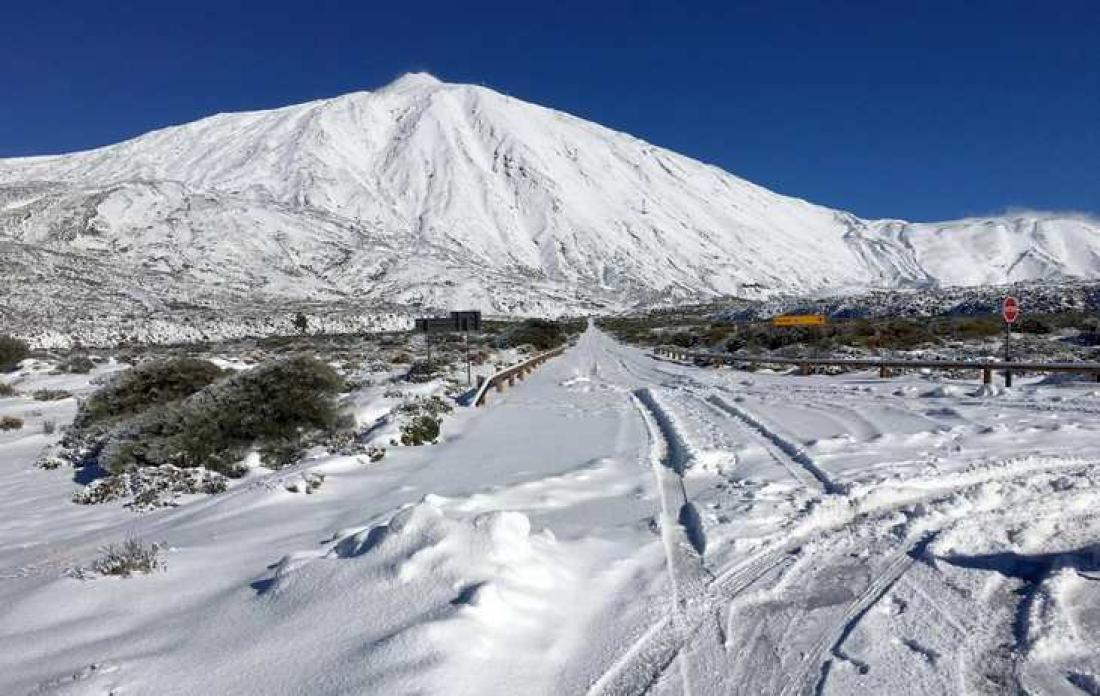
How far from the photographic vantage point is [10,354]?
111 feet

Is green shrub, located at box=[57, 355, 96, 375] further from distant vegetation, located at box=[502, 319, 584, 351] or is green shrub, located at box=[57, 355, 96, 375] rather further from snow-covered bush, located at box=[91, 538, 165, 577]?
snow-covered bush, located at box=[91, 538, 165, 577]

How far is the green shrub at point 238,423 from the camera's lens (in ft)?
34.8

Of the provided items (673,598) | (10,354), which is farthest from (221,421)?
(10,354)

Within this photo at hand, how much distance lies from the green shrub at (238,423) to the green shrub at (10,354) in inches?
1089

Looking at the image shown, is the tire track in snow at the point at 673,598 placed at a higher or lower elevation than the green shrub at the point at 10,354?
lower

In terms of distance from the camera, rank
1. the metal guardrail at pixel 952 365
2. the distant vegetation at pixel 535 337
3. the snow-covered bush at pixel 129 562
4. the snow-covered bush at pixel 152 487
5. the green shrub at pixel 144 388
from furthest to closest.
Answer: the distant vegetation at pixel 535 337
the metal guardrail at pixel 952 365
the green shrub at pixel 144 388
the snow-covered bush at pixel 152 487
the snow-covered bush at pixel 129 562

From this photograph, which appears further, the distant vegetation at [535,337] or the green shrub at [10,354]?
the distant vegetation at [535,337]

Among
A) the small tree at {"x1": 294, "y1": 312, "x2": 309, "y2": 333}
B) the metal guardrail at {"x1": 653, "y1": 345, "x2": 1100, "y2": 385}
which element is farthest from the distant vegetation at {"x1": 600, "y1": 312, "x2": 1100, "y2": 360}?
the small tree at {"x1": 294, "y1": 312, "x2": 309, "y2": 333}

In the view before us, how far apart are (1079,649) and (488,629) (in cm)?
305

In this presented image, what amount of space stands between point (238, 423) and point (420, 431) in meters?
2.81

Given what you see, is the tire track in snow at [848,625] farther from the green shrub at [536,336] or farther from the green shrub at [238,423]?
the green shrub at [536,336]

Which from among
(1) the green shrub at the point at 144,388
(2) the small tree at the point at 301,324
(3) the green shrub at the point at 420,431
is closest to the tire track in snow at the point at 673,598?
(3) the green shrub at the point at 420,431

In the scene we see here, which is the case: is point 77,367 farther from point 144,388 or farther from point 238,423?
point 238,423

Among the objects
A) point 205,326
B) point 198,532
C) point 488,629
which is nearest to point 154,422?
point 198,532
